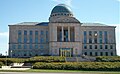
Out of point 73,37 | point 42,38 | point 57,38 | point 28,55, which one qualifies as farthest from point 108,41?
point 28,55

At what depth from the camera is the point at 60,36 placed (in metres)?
81.4

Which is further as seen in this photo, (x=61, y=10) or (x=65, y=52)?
(x=61, y=10)

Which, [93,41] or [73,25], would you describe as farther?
[93,41]

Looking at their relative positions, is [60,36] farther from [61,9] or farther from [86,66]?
[86,66]

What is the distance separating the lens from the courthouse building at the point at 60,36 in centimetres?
7831

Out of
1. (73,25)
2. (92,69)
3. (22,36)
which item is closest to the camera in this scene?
(92,69)

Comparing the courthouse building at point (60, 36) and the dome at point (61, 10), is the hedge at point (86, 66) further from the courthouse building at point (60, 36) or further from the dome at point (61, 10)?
the dome at point (61, 10)

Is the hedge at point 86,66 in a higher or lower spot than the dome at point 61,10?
lower

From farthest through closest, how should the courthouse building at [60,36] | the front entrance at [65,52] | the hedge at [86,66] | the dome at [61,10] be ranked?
the dome at [61,10] < the courthouse building at [60,36] < the front entrance at [65,52] < the hedge at [86,66]

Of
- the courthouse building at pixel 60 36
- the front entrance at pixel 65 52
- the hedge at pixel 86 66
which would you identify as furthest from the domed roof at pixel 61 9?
the hedge at pixel 86 66

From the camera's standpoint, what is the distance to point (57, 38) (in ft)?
265

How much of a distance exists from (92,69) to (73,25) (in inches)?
1787

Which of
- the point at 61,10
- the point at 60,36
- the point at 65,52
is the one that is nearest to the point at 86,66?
the point at 65,52

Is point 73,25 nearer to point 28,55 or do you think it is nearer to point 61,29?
point 61,29
